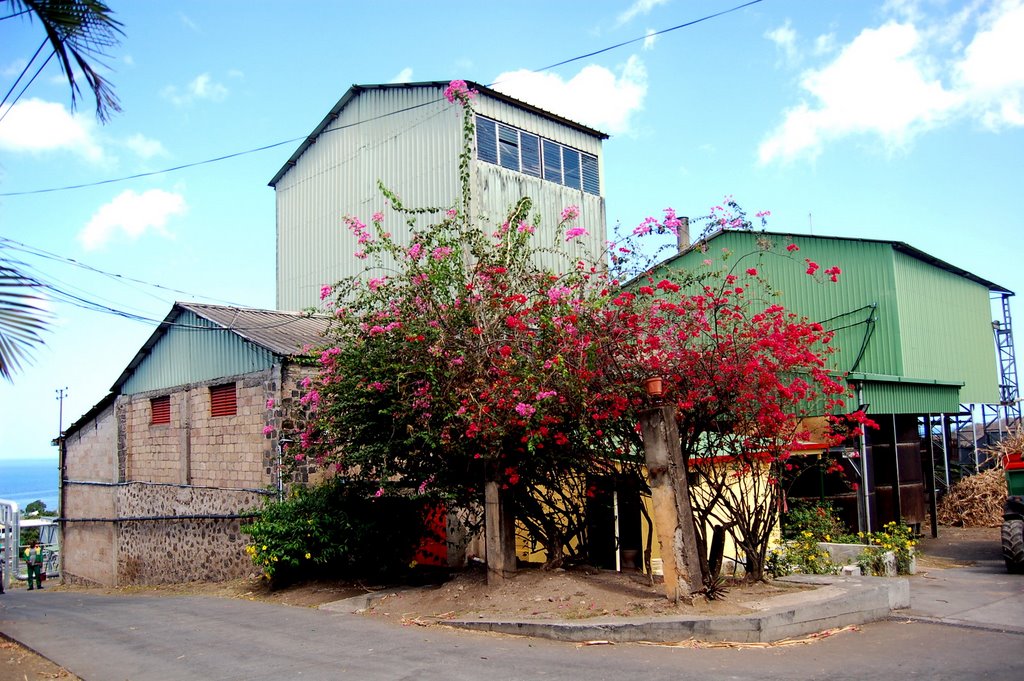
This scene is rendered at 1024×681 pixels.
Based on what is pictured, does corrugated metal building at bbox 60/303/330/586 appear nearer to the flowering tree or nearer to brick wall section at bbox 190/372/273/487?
brick wall section at bbox 190/372/273/487

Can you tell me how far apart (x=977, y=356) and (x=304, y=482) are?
70.4ft

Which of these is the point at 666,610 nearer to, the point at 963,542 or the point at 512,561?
the point at 512,561

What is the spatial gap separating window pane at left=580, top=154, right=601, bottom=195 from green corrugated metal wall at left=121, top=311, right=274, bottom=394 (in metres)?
12.3

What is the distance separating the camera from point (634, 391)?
1086 centimetres

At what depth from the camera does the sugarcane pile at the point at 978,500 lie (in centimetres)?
2548

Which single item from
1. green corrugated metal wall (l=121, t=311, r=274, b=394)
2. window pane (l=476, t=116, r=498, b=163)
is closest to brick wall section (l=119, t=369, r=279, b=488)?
green corrugated metal wall (l=121, t=311, r=274, b=394)

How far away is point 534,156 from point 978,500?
1714 cm

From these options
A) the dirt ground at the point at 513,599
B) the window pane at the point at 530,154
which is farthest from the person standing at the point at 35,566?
the window pane at the point at 530,154

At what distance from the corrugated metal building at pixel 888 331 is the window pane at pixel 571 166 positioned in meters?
4.47

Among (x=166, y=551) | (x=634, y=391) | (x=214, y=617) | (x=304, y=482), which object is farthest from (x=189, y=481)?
(x=634, y=391)

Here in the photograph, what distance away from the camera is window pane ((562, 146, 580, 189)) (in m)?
25.9

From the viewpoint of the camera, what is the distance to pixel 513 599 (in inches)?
428

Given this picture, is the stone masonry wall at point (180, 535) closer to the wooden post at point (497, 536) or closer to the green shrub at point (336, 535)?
the green shrub at point (336, 535)

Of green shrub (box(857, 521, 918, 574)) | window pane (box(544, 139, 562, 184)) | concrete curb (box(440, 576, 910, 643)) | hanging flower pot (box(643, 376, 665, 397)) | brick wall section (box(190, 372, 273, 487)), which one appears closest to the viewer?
concrete curb (box(440, 576, 910, 643))
